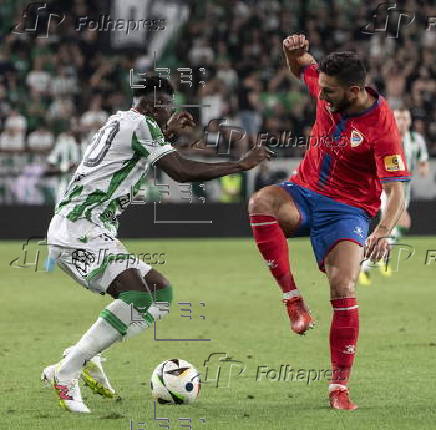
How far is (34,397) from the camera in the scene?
7.03 meters

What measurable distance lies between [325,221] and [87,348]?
1.57 meters

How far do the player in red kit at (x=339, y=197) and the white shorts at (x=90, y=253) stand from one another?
0.96 metres

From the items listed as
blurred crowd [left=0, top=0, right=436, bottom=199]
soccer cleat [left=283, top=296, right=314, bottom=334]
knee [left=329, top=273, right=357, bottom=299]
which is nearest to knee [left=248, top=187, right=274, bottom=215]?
soccer cleat [left=283, top=296, right=314, bottom=334]

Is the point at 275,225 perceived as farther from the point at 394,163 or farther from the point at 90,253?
the point at 90,253

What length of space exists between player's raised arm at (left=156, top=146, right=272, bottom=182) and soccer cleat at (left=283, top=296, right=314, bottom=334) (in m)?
1.02

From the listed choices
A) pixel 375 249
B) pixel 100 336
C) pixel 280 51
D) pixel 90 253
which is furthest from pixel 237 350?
pixel 280 51

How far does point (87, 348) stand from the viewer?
644 centimetres

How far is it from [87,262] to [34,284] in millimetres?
8094

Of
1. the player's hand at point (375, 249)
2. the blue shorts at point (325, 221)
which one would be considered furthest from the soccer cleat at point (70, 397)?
the player's hand at point (375, 249)

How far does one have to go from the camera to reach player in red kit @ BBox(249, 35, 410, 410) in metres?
6.56

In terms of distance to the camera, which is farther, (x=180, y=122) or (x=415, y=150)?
(x=415, y=150)

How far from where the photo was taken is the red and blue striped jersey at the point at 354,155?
6.59 metres

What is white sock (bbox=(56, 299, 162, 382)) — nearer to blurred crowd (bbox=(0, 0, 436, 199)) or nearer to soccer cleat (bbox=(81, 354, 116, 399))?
soccer cleat (bbox=(81, 354, 116, 399))

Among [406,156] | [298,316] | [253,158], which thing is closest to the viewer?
[253,158]
